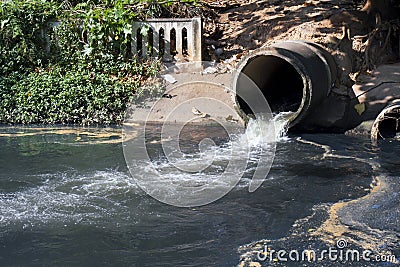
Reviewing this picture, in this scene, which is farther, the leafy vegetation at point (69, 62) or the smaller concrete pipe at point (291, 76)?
the leafy vegetation at point (69, 62)

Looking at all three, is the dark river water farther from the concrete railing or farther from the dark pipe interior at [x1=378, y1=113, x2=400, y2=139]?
the concrete railing

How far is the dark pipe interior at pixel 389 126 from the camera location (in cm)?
978

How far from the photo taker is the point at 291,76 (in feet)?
38.5

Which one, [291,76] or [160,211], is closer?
[160,211]

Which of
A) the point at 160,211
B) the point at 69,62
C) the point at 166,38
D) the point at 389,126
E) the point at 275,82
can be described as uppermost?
the point at 166,38

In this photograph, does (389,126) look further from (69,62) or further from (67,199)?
(69,62)

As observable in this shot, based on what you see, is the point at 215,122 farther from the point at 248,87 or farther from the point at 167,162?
the point at 167,162

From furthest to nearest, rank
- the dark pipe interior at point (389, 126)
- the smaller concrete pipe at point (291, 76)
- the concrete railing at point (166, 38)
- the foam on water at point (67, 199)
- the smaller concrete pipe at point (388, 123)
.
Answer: the concrete railing at point (166, 38), the dark pipe interior at point (389, 126), the smaller concrete pipe at point (388, 123), the smaller concrete pipe at point (291, 76), the foam on water at point (67, 199)

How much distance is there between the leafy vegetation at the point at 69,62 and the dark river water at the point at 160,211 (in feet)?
7.87

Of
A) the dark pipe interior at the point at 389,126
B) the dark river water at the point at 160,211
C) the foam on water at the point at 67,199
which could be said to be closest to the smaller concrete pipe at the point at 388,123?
the dark pipe interior at the point at 389,126

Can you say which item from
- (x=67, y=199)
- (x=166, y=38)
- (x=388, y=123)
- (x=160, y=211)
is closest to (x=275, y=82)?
(x=388, y=123)

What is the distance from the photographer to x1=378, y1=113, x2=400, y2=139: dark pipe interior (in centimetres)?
978

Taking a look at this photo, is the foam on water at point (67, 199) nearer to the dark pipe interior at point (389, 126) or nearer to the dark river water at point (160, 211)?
the dark river water at point (160, 211)

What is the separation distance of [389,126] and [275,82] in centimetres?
235
